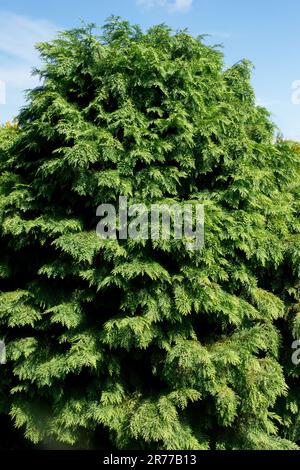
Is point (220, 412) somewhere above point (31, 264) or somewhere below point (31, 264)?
below

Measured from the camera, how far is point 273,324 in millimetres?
5520

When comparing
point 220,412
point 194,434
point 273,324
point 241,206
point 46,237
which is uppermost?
point 241,206

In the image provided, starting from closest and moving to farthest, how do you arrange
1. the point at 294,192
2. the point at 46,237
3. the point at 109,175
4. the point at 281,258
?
the point at 109,175 → the point at 46,237 → the point at 281,258 → the point at 294,192

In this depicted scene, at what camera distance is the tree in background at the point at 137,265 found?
4465 mm

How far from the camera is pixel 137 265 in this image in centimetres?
437

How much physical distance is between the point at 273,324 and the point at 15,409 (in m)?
3.36

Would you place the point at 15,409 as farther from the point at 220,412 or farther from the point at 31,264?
the point at 220,412

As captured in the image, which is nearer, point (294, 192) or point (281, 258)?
point (281, 258)

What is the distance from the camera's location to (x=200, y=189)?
17.1 feet

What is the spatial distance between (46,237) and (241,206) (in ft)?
7.70

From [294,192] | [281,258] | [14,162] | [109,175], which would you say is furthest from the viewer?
[294,192]

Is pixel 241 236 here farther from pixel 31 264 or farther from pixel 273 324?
pixel 31 264

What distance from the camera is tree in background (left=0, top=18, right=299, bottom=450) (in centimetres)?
446

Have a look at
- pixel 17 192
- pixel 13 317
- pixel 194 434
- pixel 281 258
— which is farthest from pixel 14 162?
pixel 194 434
